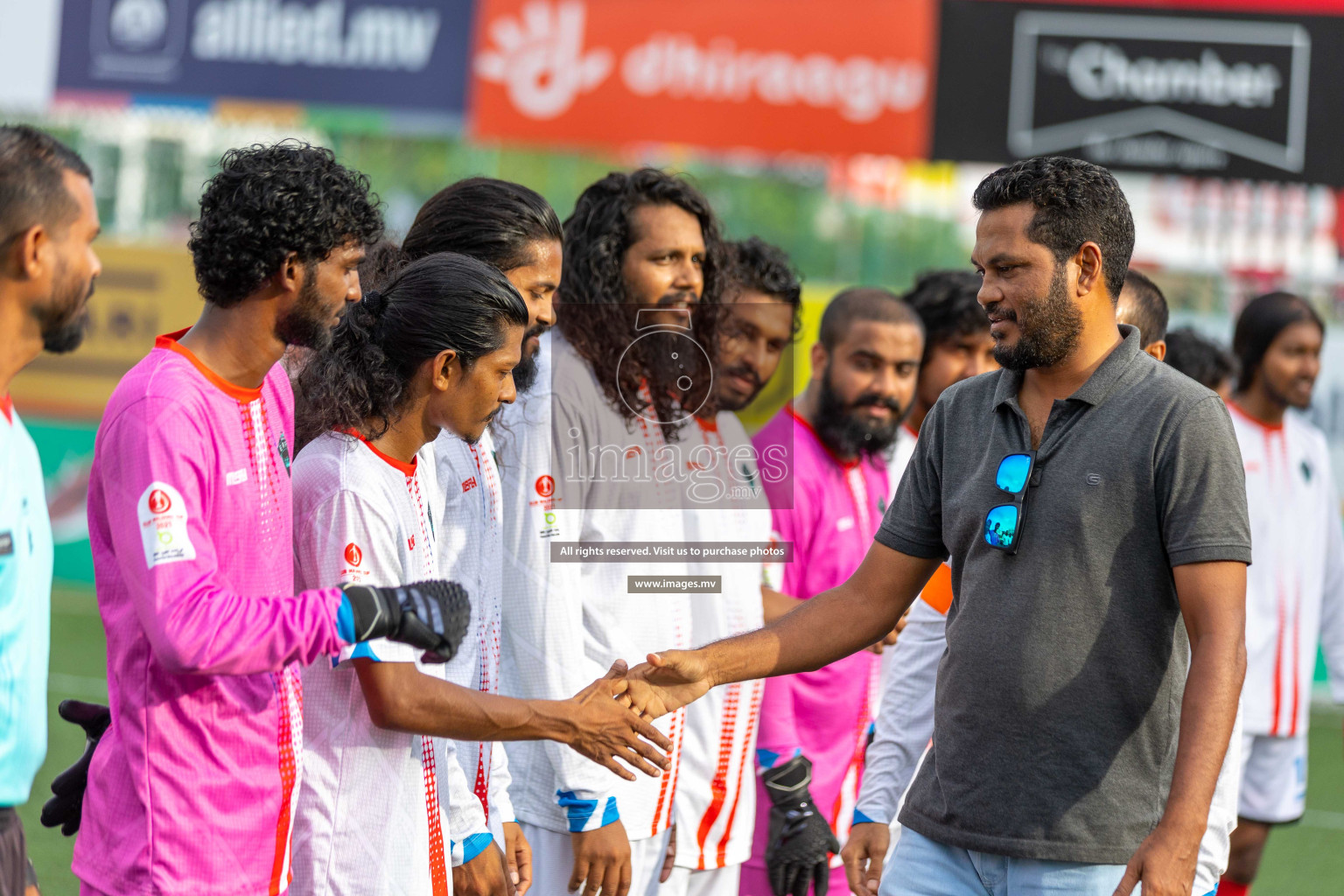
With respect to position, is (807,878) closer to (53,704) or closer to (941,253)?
(53,704)

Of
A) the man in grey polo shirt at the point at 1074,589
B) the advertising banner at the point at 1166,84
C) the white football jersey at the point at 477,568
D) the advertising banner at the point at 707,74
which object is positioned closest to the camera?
the man in grey polo shirt at the point at 1074,589

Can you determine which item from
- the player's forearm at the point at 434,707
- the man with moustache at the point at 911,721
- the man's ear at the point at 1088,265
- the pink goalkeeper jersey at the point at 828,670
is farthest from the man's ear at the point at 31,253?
the pink goalkeeper jersey at the point at 828,670

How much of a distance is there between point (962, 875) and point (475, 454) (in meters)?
1.40

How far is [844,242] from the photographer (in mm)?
12242

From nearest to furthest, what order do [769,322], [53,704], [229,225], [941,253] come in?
[229,225]
[769,322]
[53,704]
[941,253]

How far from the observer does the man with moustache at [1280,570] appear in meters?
5.42

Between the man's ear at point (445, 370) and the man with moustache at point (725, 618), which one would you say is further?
the man with moustache at point (725, 618)

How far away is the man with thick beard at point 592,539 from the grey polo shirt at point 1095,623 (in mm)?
827

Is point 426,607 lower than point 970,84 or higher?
lower

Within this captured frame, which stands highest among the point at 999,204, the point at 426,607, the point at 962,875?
the point at 999,204

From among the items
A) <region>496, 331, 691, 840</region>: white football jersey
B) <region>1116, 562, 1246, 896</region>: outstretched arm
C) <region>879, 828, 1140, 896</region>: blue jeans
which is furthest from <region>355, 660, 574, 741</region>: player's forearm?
<region>1116, 562, 1246, 896</region>: outstretched arm

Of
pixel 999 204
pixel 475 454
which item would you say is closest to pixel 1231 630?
pixel 999 204

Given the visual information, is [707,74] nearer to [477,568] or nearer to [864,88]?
[864,88]

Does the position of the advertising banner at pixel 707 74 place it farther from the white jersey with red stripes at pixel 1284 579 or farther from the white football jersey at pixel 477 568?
the white football jersey at pixel 477 568
